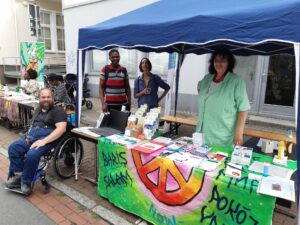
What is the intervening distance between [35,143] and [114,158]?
105 centimetres

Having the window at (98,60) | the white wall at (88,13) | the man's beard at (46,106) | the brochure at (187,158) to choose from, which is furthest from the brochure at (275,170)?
the window at (98,60)

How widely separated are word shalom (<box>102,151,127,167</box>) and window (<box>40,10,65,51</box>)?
45.4 feet

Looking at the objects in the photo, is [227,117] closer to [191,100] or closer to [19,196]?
[19,196]

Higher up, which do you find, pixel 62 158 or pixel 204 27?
pixel 204 27

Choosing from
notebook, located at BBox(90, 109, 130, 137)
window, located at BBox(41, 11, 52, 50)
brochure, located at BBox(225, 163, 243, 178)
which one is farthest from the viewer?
window, located at BBox(41, 11, 52, 50)

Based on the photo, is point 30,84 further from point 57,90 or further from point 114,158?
point 114,158

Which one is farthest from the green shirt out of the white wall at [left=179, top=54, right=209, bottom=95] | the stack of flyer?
the white wall at [left=179, top=54, right=209, bottom=95]

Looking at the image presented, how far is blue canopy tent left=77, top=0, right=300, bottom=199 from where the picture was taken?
6.27 feet

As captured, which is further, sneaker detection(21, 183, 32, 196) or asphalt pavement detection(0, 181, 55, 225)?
sneaker detection(21, 183, 32, 196)

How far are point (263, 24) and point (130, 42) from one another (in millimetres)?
1358

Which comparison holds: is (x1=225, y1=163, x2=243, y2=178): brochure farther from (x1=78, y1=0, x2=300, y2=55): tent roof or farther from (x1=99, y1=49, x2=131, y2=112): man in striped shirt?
(x1=99, y1=49, x2=131, y2=112): man in striped shirt

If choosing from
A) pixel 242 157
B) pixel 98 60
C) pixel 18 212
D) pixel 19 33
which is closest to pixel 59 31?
pixel 19 33

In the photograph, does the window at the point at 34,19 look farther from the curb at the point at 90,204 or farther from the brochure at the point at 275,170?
the brochure at the point at 275,170

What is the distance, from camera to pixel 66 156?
11.8 ft
